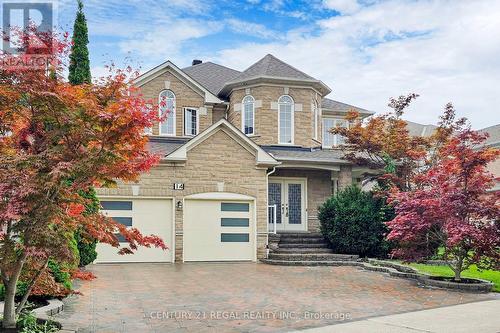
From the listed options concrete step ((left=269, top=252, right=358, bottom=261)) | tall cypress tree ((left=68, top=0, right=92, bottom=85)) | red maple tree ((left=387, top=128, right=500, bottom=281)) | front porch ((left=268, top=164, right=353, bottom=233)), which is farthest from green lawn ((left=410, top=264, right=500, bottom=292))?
tall cypress tree ((left=68, top=0, right=92, bottom=85))

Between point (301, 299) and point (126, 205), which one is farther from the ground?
point (126, 205)

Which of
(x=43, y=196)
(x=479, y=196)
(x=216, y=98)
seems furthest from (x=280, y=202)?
(x=43, y=196)

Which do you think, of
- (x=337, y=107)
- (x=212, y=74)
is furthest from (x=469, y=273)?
(x=212, y=74)

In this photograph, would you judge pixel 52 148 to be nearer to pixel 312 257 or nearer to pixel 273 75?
pixel 312 257

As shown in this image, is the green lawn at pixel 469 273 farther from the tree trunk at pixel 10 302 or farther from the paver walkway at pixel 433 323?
the tree trunk at pixel 10 302

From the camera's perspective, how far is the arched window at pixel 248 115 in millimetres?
21703

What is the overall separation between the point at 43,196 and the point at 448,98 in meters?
18.5

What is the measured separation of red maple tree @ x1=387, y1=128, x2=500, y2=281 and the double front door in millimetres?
8069

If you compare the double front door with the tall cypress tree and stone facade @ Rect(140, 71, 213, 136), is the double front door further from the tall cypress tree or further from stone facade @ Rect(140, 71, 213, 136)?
the tall cypress tree

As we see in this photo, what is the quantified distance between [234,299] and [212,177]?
8199 millimetres

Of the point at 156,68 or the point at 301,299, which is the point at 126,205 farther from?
the point at 301,299

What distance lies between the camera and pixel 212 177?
17562 millimetres

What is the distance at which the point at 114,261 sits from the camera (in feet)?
55.1

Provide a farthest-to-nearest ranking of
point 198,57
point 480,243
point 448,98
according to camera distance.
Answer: point 198,57, point 448,98, point 480,243
